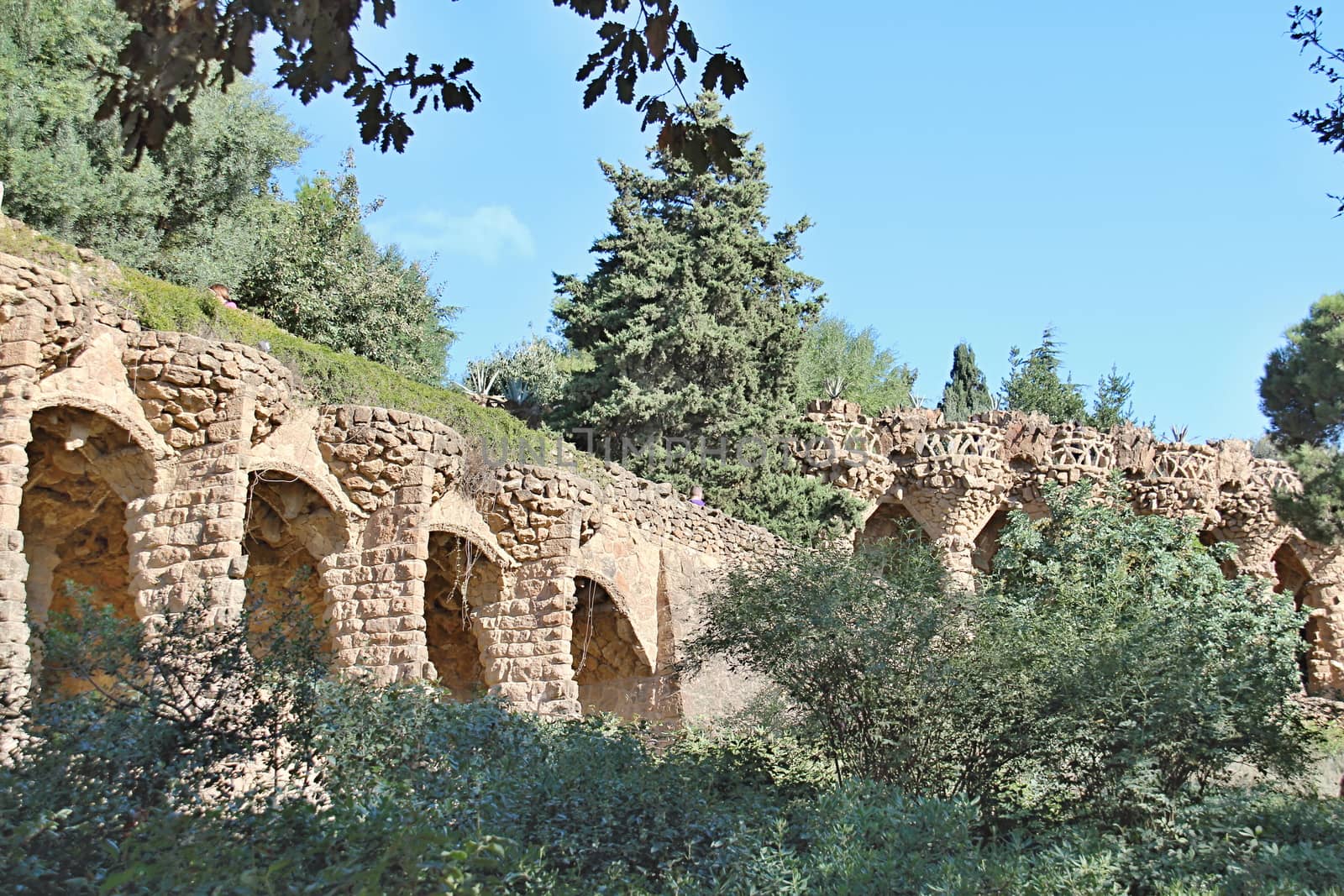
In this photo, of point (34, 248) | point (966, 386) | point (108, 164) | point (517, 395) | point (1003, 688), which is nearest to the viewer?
point (34, 248)

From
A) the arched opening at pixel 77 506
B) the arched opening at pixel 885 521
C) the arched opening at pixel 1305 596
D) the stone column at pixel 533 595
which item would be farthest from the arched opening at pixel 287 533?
the arched opening at pixel 1305 596

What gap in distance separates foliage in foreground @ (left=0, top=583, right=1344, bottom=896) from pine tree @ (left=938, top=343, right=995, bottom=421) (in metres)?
29.4

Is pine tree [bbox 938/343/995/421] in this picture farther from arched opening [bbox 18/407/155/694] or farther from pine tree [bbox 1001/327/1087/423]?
arched opening [bbox 18/407/155/694]

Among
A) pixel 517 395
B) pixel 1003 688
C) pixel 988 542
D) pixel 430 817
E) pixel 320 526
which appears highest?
pixel 517 395

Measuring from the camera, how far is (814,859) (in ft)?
23.7

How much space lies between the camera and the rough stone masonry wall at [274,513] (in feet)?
33.8

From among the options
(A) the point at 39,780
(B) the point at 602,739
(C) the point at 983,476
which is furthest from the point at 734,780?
(C) the point at 983,476

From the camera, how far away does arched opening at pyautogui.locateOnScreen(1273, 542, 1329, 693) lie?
28953mm

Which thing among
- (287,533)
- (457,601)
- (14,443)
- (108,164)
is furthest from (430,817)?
(108,164)

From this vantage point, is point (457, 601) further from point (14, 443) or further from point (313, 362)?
point (14, 443)

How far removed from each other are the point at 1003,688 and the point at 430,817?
6215 mm

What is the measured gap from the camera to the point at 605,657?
58.2 feet

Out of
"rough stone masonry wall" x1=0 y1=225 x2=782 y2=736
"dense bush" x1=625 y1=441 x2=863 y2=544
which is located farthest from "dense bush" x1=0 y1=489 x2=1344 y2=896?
"dense bush" x1=625 y1=441 x2=863 y2=544

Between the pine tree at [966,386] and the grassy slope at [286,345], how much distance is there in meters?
23.9
